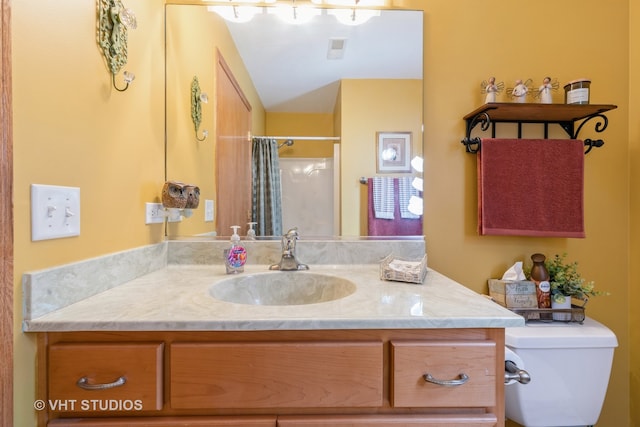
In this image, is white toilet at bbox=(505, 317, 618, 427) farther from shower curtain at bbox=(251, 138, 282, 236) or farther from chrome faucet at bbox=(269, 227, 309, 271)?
shower curtain at bbox=(251, 138, 282, 236)

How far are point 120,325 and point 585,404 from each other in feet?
4.93

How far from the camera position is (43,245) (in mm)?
709

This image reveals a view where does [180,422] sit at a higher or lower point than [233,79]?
lower

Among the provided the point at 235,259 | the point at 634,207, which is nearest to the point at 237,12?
the point at 235,259

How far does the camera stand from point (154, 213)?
119cm

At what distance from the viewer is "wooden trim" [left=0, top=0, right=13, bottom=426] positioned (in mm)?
607

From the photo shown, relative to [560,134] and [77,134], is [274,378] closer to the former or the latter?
[77,134]

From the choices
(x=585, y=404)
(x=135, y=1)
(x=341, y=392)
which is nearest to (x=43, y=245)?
(x=341, y=392)

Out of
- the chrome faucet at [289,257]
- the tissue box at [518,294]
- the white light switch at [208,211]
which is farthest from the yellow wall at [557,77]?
the white light switch at [208,211]

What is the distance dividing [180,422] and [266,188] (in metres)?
0.91

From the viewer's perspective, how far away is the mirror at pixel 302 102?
134 cm

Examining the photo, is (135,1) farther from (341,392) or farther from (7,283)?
(341,392)

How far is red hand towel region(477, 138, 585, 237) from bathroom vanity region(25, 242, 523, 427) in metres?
0.69

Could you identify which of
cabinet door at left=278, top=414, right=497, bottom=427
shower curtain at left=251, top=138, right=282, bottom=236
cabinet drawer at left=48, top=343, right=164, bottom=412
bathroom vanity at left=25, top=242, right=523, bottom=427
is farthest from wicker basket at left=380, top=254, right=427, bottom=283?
cabinet drawer at left=48, top=343, right=164, bottom=412
